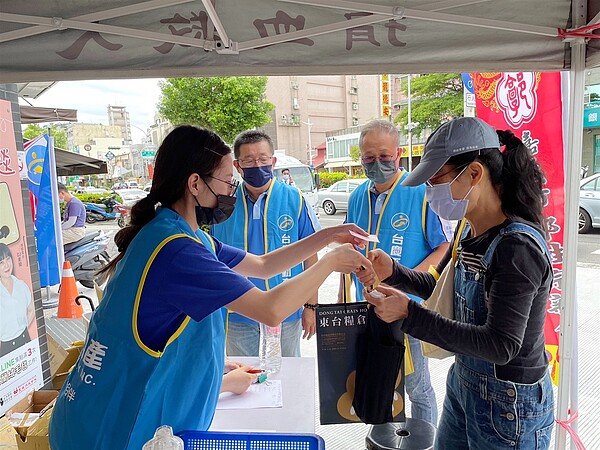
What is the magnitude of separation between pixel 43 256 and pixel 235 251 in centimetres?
468

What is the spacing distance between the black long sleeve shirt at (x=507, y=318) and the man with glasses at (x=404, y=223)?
3.36 ft

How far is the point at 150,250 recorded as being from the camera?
1232 mm

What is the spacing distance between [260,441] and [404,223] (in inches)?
60.8

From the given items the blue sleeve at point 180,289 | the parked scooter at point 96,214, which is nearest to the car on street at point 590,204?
the blue sleeve at point 180,289

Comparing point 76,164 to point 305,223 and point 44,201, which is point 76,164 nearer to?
point 44,201

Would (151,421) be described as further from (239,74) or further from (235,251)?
(239,74)

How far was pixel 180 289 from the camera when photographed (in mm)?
1196

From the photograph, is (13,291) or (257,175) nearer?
(257,175)

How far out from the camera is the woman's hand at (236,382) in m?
1.65

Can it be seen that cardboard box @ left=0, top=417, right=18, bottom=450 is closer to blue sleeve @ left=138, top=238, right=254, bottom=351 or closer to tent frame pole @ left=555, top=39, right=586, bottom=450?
blue sleeve @ left=138, top=238, right=254, bottom=351

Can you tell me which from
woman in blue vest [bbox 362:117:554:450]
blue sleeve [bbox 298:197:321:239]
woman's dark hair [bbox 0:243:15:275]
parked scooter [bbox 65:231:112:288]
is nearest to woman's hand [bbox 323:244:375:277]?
woman in blue vest [bbox 362:117:554:450]

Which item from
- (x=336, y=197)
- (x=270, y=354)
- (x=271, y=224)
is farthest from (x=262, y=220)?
(x=336, y=197)

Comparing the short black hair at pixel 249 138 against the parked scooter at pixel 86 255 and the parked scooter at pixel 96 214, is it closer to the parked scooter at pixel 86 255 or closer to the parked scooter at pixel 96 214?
the parked scooter at pixel 86 255

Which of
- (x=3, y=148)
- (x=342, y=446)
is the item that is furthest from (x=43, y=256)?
(x=342, y=446)
